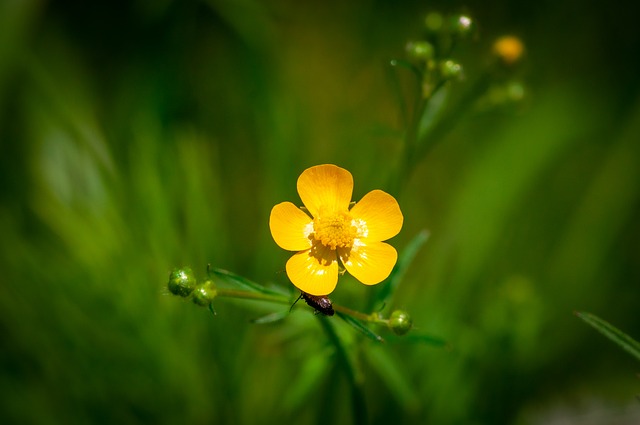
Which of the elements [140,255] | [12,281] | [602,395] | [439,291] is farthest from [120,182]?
[602,395]

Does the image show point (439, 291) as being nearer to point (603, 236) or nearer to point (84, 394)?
point (603, 236)

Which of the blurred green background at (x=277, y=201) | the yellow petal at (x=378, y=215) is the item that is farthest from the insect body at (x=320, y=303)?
the blurred green background at (x=277, y=201)

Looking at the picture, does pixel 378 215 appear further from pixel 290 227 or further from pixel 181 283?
pixel 181 283

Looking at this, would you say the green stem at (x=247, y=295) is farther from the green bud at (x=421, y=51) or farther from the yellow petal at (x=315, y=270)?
the green bud at (x=421, y=51)

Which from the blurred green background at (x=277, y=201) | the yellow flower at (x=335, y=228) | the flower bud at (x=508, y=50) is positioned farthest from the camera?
the blurred green background at (x=277, y=201)

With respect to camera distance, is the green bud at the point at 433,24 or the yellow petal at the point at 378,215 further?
the green bud at the point at 433,24

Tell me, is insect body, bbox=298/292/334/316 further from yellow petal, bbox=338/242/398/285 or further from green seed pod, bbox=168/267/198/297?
green seed pod, bbox=168/267/198/297

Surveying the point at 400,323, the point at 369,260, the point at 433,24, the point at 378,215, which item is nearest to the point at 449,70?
the point at 433,24
